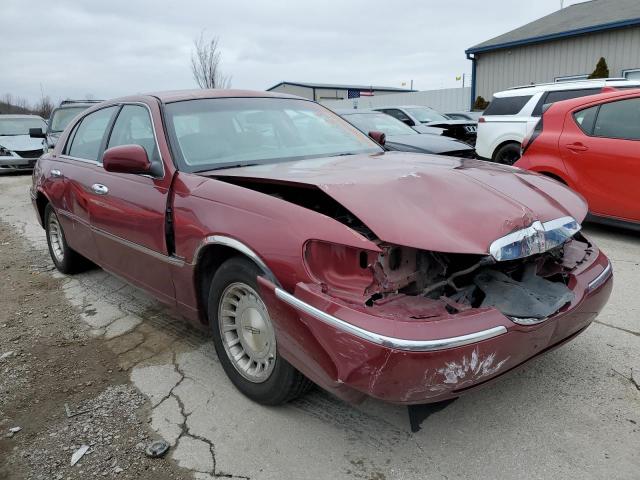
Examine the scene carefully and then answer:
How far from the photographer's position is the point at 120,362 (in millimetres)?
3346

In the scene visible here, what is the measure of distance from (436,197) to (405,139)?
18.1 feet

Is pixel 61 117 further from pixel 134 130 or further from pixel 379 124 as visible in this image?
pixel 134 130

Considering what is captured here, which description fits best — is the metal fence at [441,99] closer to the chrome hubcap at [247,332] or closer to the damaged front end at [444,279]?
the chrome hubcap at [247,332]

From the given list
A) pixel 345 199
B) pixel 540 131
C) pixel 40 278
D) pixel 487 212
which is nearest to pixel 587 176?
pixel 540 131

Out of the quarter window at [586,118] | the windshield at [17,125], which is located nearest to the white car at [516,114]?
the quarter window at [586,118]

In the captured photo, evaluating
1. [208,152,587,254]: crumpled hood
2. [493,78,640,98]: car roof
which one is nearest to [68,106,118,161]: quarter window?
[208,152,587,254]: crumpled hood

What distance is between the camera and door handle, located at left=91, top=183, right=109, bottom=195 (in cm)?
373

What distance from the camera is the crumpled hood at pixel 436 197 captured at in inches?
84.1

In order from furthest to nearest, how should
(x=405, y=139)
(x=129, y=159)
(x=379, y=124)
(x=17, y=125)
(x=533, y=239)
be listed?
(x=17, y=125), (x=379, y=124), (x=405, y=139), (x=129, y=159), (x=533, y=239)

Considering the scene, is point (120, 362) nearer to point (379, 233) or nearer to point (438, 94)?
point (379, 233)

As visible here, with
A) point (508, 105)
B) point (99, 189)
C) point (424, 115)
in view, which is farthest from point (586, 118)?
point (424, 115)

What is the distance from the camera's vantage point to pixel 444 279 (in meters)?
2.37

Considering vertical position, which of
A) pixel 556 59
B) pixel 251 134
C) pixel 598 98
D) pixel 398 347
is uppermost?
pixel 556 59

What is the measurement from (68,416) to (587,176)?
5.33 m
